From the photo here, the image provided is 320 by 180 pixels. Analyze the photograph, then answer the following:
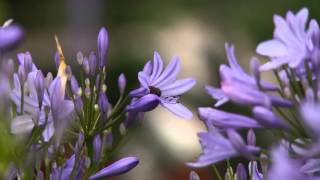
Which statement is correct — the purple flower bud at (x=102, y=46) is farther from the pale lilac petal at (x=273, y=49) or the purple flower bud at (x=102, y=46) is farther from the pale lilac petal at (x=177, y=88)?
the pale lilac petal at (x=273, y=49)

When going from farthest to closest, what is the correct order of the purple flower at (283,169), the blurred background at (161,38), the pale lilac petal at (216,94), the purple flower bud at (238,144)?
the blurred background at (161,38), the pale lilac petal at (216,94), the purple flower bud at (238,144), the purple flower at (283,169)

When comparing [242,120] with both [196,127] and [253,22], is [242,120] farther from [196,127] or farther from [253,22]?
[253,22]

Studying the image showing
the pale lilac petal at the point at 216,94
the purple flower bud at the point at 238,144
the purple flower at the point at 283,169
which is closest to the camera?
the purple flower at the point at 283,169

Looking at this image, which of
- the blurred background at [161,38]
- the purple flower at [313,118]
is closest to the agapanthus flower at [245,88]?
the purple flower at [313,118]

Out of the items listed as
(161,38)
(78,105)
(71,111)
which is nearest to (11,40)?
(71,111)

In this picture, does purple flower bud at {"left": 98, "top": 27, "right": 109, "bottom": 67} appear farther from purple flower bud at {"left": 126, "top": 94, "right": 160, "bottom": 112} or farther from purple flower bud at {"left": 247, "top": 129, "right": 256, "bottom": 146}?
purple flower bud at {"left": 247, "top": 129, "right": 256, "bottom": 146}

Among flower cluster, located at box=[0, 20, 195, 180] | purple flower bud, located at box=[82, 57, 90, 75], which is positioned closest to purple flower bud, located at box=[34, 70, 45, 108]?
flower cluster, located at box=[0, 20, 195, 180]

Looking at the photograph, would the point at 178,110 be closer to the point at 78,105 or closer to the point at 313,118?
the point at 78,105
